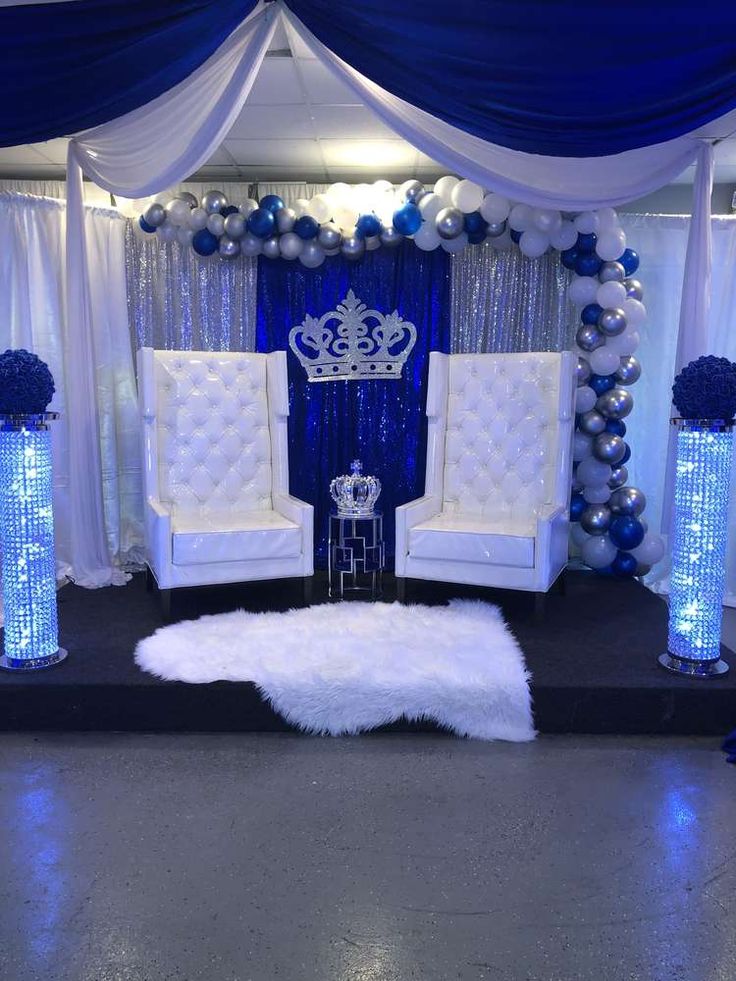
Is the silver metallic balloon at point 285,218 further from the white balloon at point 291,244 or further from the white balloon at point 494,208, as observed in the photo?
the white balloon at point 494,208

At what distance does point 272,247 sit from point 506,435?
66.8 inches

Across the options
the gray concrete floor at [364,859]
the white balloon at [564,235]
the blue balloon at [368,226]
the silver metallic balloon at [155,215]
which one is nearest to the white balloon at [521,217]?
the white balloon at [564,235]

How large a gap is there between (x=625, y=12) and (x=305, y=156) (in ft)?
6.93

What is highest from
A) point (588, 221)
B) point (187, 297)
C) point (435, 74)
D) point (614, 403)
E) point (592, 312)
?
point (435, 74)

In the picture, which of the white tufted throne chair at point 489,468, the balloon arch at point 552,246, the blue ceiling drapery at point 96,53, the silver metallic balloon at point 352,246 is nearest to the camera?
the blue ceiling drapery at point 96,53

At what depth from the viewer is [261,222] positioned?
→ 4.55 meters

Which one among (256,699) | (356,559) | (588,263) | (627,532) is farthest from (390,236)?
(256,699)

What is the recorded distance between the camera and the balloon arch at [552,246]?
433 cm

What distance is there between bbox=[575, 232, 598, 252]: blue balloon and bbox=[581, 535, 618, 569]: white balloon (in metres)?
1.54

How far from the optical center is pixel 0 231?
4.58m

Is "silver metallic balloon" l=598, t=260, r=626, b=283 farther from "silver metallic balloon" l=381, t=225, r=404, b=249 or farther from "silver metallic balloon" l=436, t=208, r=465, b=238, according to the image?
"silver metallic balloon" l=381, t=225, r=404, b=249

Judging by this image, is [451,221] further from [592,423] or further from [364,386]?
[592,423]

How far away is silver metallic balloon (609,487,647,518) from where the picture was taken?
443 centimetres

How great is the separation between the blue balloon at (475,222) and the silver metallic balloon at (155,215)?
171cm
